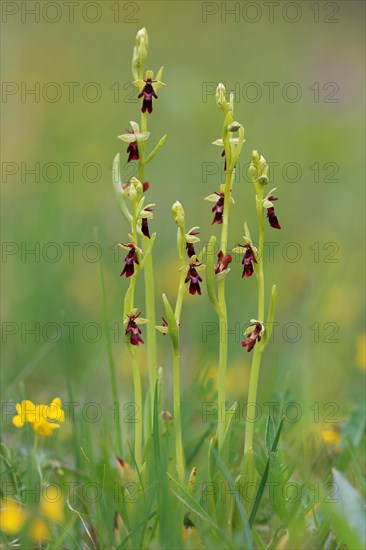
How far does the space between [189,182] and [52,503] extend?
457 cm

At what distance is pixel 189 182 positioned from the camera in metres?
6.59

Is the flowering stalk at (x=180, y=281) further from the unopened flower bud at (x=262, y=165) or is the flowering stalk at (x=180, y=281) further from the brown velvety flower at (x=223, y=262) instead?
the unopened flower bud at (x=262, y=165)

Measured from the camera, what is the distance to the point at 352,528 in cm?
198

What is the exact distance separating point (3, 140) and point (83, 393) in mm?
3506

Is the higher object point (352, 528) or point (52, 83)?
point (52, 83)

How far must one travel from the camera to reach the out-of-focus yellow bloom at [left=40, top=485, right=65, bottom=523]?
2.08m

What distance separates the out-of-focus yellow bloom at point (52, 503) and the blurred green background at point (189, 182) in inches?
18.3

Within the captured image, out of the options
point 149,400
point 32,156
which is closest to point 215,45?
point 32,156

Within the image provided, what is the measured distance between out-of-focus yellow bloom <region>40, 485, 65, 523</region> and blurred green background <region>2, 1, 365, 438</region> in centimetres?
46

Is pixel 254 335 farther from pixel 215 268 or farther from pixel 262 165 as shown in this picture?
pixel 262 165

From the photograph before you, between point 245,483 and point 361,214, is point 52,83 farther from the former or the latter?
point 245,483

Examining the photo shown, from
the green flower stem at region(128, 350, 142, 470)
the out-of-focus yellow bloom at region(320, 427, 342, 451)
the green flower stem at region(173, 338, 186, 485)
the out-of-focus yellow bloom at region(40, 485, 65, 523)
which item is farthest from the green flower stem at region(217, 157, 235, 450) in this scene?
the out-of-focus yellow bloom at region(320, 427, 342, 451)

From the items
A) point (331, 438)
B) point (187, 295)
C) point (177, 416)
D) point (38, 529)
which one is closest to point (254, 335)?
point (177, 416)

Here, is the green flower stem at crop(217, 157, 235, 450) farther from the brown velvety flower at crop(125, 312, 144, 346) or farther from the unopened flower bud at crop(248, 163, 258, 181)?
the brown velvety flower at crop(125, 312, 144, 346)
